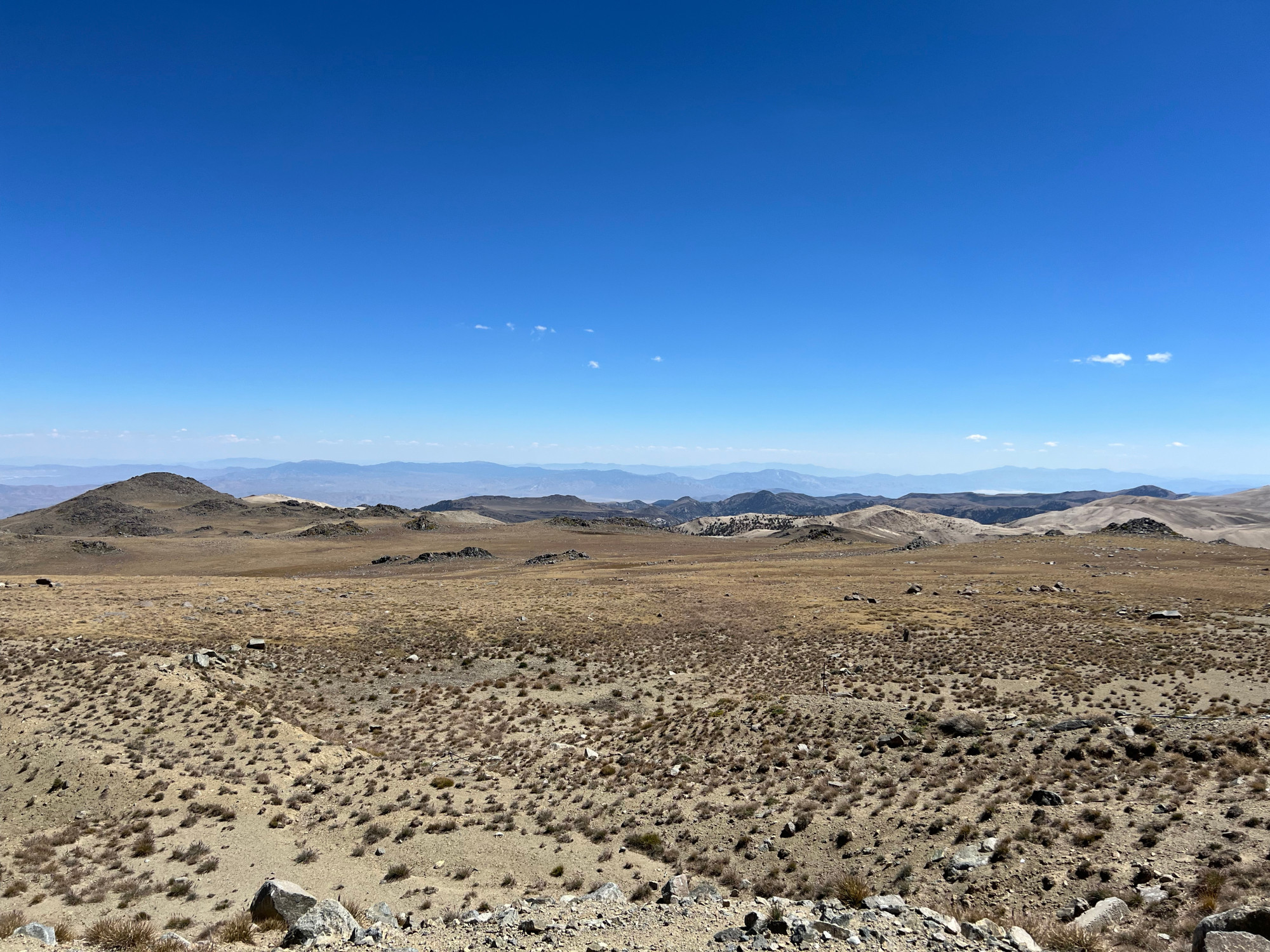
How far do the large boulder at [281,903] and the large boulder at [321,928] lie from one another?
0.31 m

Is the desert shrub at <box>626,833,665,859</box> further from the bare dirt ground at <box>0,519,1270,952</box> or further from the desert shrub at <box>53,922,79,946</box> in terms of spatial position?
the desert shrub at <box>53,922,79,946</box>

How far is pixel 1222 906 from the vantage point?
30.5ft

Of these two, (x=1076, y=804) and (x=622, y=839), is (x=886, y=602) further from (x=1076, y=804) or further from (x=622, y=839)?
(x=622, y=839)

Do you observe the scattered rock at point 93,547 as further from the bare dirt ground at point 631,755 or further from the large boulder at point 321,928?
the large boulder at point 321,928

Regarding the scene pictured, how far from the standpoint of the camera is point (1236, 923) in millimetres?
7914

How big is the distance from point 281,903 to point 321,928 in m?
1.33

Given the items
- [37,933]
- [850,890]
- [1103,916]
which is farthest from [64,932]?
[1103,916]

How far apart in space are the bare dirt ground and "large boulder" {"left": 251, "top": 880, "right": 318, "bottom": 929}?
75cm

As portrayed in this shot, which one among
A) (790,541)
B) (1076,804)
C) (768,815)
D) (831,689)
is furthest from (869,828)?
(790,541)

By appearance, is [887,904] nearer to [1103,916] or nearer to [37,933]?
[1103,916]

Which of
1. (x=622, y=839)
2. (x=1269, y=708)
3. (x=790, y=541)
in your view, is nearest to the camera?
(x=622, y=839)

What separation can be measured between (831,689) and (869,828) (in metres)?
11.2

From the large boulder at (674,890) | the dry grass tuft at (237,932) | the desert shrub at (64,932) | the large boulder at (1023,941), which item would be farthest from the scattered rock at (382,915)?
the large boulder at (1023,941)

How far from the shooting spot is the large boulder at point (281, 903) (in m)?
10.5
